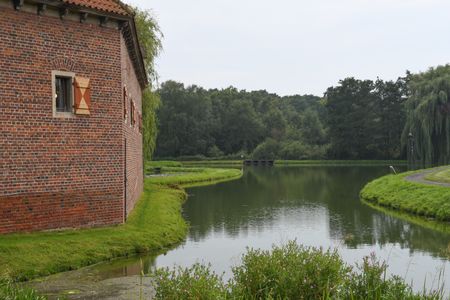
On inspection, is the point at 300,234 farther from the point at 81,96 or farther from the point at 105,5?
the point at 105,5

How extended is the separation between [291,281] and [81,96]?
9065 millimetres

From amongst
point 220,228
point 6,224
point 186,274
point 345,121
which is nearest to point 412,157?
point 345,121

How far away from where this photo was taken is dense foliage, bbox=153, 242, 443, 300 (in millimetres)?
6461

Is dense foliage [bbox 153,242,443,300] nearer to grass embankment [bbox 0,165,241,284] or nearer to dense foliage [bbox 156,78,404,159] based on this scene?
grass embankment [bbox 0,165,241,284]

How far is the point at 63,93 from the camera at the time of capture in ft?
46.0

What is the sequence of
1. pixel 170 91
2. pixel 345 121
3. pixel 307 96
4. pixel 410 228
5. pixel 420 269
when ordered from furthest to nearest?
pixel 307 96, pixel 170 91, pixel 345 121, pixel 410 228, pixel 420 269

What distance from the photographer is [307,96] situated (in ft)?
535

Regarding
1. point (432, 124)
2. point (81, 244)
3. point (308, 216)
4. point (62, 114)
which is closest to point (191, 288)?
point (81, 244)

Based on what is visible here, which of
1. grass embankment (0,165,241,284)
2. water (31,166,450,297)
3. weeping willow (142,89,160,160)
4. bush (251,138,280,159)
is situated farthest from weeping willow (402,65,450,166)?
grass embankment (0,165,241,284)

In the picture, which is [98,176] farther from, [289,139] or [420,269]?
[289,139]

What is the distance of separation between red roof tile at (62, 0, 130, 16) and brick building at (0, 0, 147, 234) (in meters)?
0.04

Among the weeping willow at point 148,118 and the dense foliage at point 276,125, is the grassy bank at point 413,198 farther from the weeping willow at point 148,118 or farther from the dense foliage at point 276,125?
the dense foliage at point 276,125

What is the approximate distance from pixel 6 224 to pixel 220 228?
843cm

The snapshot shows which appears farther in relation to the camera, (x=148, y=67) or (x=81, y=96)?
(x=148, y=67)
